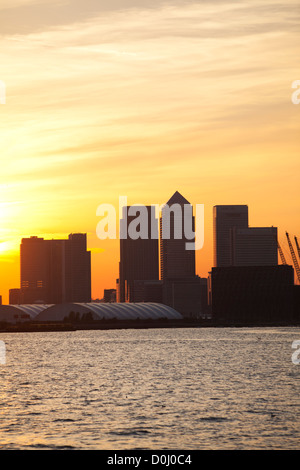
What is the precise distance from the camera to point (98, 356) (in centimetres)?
16188

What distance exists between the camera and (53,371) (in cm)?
12094

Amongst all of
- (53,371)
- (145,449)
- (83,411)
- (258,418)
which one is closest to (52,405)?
(83,411)

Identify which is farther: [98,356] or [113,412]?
[98,356]
